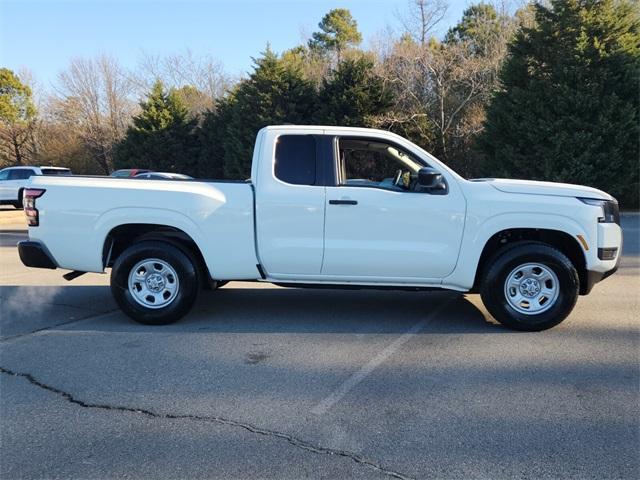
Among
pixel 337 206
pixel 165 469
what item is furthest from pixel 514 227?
pixel 165 469

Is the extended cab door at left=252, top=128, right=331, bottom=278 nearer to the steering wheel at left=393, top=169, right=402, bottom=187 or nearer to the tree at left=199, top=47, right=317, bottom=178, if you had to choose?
the steering wheel at left=393, top=169, right=402, bottom=187

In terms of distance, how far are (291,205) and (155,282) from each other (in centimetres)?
169

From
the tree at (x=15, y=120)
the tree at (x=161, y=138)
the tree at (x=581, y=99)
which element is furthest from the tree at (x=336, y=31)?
the tree at (x=581, y=99)

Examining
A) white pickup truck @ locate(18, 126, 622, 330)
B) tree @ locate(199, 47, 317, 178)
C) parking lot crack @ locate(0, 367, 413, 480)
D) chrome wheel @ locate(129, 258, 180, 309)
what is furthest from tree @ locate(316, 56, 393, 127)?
parking lot crack @ locate(0, 367, 413, 480)

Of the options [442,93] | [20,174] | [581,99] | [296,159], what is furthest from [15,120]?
[296,159]

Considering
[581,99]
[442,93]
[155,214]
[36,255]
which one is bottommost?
[36,255]

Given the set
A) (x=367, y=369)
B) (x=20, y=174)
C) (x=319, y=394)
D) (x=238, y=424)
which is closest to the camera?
(x=238, y=424)

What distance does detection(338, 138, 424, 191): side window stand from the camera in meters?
5.41

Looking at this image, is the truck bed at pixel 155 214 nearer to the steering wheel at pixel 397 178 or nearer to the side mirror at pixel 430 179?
the steering wheel at pixel 397 178

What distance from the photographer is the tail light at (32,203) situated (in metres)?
5.41

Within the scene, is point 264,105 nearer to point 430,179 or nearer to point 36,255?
point 36,255

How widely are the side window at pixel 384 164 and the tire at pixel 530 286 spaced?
1.20m

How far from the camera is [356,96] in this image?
25.0m

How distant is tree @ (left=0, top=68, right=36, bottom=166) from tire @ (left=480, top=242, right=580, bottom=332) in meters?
44.9
